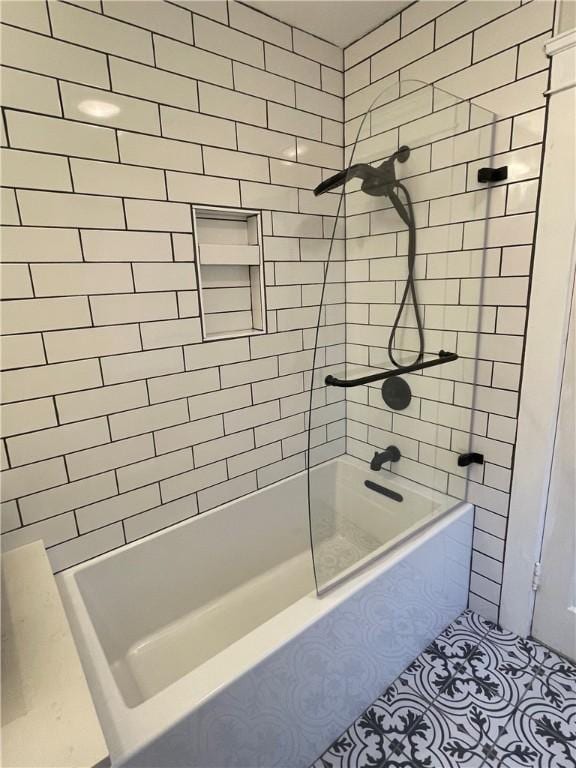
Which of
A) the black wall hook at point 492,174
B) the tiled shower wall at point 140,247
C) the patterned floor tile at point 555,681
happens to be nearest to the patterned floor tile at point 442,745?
the patterned floor tile at point 555,681

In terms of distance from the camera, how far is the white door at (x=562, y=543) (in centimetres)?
142

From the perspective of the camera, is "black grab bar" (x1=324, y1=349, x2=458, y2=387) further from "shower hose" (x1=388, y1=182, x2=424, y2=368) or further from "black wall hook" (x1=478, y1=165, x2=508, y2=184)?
"black wall hook" (x1=478, y1=165, x2=508, y2=184)

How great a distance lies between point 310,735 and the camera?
125 centimetres

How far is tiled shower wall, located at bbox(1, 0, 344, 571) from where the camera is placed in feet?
3.97

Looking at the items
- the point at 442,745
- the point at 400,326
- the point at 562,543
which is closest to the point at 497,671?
the point at 442,745

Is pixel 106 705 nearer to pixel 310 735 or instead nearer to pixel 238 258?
pixel 310 735

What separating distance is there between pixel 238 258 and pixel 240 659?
1389 mm

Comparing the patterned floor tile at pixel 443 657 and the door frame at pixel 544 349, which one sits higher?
the door frame at pixel 544 349

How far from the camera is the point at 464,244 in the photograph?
1.56 metres

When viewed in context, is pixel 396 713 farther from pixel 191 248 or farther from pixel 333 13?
pixel 333 13

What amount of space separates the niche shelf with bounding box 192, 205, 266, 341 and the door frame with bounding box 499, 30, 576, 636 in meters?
1.05

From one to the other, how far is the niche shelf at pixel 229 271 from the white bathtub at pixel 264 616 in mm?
732

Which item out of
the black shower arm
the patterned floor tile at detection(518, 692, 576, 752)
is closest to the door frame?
the patterned floor tile at detection(518, 692, 576, 752)

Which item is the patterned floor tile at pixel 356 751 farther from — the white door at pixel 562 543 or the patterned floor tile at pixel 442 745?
the white door at pixel 562 543
